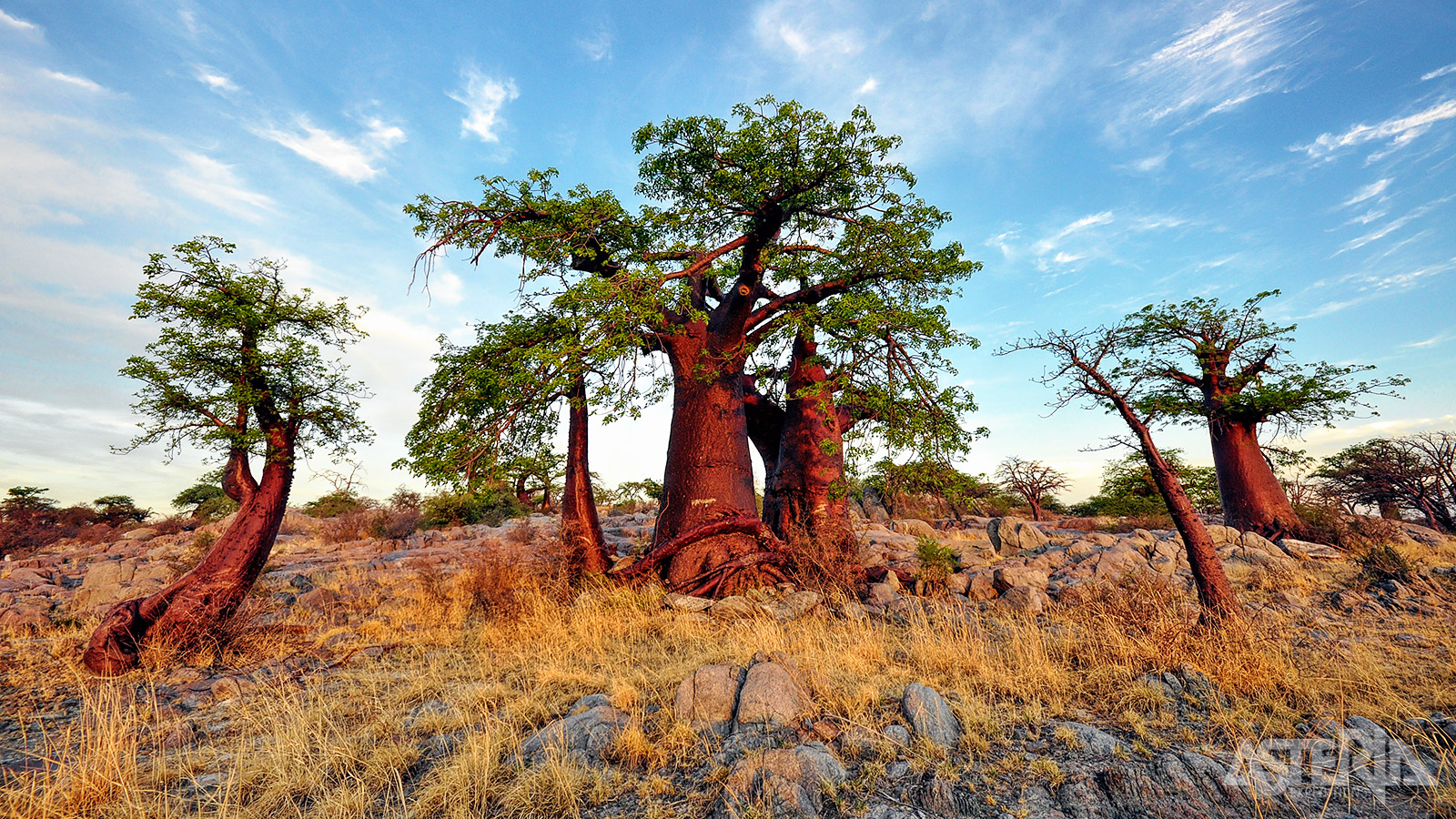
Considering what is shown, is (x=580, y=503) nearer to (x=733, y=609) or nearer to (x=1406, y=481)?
(x=733, y=609)


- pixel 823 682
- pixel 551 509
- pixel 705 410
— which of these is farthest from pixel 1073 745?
pixel 551 509

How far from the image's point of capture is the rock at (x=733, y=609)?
723 centimetres

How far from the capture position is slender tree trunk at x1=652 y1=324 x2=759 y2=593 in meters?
8.84

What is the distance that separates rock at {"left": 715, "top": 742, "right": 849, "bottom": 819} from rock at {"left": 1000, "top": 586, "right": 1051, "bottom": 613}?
5179mm

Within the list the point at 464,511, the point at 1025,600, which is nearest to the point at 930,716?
the point at 1025,600

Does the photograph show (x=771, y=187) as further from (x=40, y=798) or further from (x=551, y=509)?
(x=551, y=509)

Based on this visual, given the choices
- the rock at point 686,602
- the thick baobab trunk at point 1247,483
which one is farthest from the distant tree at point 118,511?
the thick baobab trunk at point 1247,483

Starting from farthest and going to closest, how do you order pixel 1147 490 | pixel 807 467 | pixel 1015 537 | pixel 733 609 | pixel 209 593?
pixel 1147 490 → pixel 1015 537 → pixel 807 467 → pixel 733 609 → pixel 209 593

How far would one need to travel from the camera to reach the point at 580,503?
9.23m

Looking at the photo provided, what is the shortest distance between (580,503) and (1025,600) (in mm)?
6426

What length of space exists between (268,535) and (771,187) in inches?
326

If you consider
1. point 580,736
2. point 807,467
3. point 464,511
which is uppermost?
point 807,467

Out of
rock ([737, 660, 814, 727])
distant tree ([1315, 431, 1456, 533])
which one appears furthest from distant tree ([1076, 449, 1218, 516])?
rock ([737, 660, 814, 727])

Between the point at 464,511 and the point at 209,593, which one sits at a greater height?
the point at 464,511
